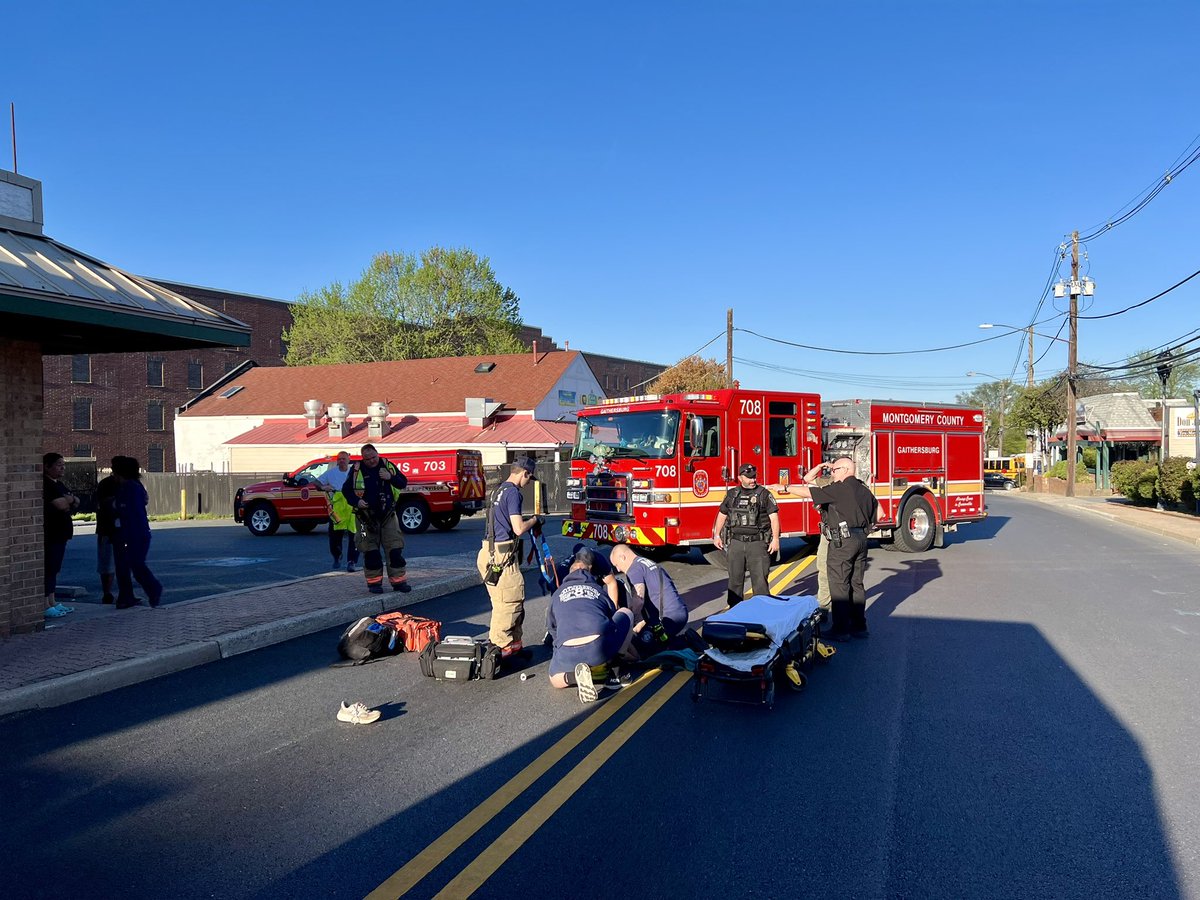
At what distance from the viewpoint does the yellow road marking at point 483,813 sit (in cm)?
378

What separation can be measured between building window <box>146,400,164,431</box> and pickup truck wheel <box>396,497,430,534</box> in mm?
36683

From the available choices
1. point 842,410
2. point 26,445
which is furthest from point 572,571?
point 842,410

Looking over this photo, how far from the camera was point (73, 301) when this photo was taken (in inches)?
290

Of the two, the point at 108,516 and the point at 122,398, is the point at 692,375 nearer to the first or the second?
the point at 122,398

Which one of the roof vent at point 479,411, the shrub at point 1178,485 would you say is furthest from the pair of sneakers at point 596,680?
the roof vent at point 479,411

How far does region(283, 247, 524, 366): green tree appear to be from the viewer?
6069 cm

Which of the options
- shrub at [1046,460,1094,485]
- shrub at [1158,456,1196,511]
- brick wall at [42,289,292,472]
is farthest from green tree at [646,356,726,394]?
shrub at [1158,456,1196,511]

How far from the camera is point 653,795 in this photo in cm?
473

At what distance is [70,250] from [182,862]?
7153 mm

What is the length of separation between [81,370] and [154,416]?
4797 mm

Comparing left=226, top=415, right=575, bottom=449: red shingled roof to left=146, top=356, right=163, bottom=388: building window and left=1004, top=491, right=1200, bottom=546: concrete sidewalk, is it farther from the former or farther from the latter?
left=1004, top=491, right=1200, bottom=546: concrete sidewalk

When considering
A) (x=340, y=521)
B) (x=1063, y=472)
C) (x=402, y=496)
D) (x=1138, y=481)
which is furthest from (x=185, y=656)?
(x=1063, y=472)

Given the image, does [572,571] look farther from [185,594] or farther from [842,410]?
[842,410]

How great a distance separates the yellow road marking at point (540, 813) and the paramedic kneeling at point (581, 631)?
56 centimetres
